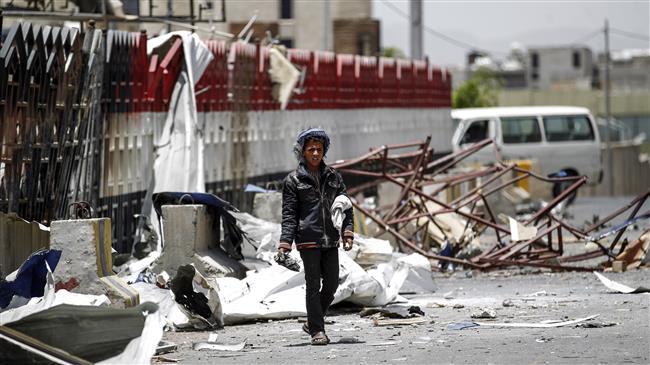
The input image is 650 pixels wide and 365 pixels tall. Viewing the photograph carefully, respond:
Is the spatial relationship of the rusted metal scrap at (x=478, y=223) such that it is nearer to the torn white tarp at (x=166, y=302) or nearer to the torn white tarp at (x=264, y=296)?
the torn white tarp at (x=264, y=296)

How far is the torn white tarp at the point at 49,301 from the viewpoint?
9.24 meters

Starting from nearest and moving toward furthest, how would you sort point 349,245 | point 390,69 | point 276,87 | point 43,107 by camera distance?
1. point 349,245
2. point 43,107
3. point 276,87
4. point 390,69

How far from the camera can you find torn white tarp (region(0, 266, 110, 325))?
30.3ft

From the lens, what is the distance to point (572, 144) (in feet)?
124

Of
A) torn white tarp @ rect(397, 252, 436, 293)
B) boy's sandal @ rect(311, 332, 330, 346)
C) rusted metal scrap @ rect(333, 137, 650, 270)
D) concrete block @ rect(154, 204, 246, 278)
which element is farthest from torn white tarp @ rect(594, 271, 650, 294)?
boy's sandal @ rect(311, 332, 330, 346)

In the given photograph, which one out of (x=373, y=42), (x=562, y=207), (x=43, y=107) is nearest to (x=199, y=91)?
(x=43, y=107)

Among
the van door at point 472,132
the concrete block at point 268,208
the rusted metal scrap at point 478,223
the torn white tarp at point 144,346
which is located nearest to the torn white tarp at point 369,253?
the concrete block at point 268,208

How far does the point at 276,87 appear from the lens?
24.0 meters

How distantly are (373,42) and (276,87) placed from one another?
160ft

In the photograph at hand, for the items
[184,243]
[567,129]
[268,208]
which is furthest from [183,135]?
[567,129]

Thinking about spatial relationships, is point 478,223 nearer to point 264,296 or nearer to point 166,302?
point 264,296

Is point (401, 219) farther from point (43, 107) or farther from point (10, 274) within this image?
point (10, 274)

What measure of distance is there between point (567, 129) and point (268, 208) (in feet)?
75.1

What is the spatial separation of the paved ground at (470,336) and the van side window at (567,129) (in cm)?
2280
